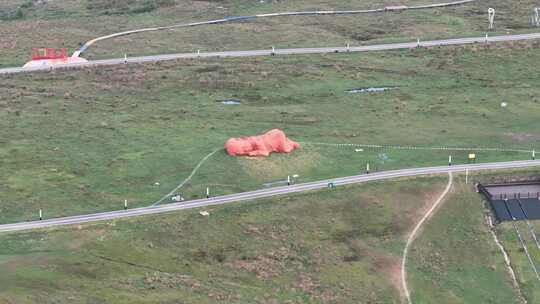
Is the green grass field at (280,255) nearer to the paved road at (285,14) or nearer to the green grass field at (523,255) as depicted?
the green grass field at (523,255)

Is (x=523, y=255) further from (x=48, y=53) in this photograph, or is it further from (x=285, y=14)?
(x=285, y=14)

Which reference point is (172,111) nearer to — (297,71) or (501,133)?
(297,71)

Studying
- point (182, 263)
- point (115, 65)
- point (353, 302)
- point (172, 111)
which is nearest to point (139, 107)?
point (172, 111)

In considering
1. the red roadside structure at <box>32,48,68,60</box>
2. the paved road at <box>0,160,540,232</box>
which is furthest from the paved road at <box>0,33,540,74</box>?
the paved road at <box>0,160,540,232</box>

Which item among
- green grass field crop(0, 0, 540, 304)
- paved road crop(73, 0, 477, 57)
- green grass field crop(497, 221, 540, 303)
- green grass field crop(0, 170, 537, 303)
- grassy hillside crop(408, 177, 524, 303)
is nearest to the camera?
green grass field crop(0, 170, 537, 303)

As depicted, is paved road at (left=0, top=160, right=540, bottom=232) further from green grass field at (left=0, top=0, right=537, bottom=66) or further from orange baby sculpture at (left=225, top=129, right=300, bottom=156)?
green grass field at (left=0, top=0, right=537, bottom=66)

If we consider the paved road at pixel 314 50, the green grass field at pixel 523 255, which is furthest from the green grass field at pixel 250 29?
the green grass field at pixel 523 255
